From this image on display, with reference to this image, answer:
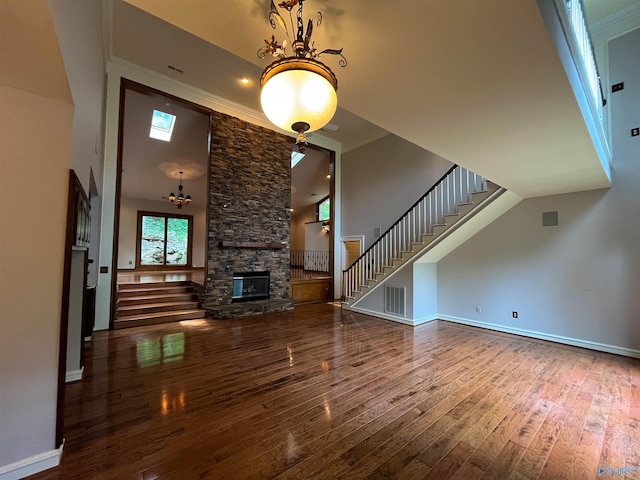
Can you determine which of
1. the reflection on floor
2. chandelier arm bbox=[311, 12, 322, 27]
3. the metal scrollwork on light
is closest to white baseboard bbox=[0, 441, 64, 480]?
the metal scrollwork on light

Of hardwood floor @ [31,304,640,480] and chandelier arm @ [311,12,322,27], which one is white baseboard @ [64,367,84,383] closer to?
hardwood floor @ [31,304,640,480]

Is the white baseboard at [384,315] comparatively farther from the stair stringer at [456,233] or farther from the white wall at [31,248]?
the white wall at [31,248]

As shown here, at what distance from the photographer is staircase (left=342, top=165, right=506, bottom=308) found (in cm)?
473

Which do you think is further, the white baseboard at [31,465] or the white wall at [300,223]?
the white wall at [300,223]

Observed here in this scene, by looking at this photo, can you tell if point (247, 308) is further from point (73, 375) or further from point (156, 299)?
point (73, 375)

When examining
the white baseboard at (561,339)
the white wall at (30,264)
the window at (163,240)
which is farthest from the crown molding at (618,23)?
the window at (163,240)

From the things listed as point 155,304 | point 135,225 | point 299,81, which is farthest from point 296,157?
point 299,81

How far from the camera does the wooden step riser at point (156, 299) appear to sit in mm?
5659

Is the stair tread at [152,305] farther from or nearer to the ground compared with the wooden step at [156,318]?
farther from the ground

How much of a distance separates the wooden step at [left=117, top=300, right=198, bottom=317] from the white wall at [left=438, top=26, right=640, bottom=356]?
643 centimetres

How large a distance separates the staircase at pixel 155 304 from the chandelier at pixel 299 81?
17.9 feet

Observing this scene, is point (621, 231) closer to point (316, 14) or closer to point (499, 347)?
point (499, 347)

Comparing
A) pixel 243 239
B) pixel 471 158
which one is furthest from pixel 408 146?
pixel 243 239

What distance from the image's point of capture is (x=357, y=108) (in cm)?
221
